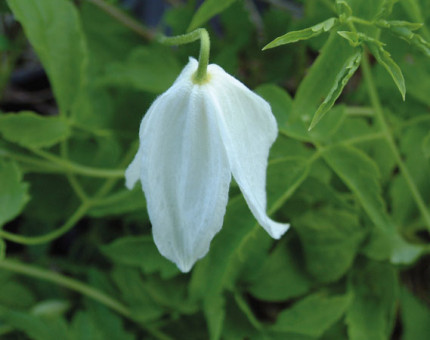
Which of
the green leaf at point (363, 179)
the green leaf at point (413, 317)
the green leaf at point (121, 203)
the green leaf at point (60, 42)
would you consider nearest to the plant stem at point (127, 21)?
the green leaf at point (60, 42)

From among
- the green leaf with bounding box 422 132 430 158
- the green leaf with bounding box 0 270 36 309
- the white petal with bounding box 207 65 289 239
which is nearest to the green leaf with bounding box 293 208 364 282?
the green leaf with bounding box 422 132 430 158

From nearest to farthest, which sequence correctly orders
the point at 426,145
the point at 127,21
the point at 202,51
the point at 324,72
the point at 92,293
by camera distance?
the point at 202,51, the point at 324,72, the point at 426,145, the point at 92,293, the point at 127,21

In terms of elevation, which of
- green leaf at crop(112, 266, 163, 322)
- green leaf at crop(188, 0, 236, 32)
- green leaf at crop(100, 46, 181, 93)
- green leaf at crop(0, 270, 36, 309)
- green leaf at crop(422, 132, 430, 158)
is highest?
green leaf at crop(188, 0, 236, 32)

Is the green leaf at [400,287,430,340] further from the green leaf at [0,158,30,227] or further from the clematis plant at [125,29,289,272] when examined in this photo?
the green leaf at [0,158,30,227]

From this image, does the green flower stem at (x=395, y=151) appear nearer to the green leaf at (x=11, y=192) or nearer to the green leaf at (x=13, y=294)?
the green leaf at (x=11, y=192)

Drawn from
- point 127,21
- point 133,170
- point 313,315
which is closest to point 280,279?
point 313,315

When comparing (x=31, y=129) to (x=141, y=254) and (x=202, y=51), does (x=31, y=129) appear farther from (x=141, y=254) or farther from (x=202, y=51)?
(x=202, y=51)

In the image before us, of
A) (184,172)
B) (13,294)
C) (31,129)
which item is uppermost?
(184,172)
